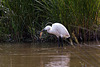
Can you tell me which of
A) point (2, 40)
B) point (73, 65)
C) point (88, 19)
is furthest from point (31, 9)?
point (73, 65)

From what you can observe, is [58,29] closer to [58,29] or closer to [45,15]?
[58,29]

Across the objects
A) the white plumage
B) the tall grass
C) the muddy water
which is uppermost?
the tall grass

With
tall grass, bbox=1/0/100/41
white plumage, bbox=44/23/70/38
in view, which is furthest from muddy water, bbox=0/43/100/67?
tall grass, bbox=1/0/100/41

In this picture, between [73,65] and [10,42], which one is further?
[10,42]

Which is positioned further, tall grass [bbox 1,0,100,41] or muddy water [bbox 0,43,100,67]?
tall grass [bbox 1,0,100,41]

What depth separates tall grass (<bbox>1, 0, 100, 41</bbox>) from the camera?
23.3 feet

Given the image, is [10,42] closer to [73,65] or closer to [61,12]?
[61,12]

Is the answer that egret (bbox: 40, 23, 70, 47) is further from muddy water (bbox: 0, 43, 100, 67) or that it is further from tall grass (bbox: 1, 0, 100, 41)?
muddy water (bbox: 0, 43, 100, 67)

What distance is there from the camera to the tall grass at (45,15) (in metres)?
7.09

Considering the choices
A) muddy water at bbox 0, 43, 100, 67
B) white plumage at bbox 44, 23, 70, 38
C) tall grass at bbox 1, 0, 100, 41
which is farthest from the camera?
white plumage at bbox 44, 23, 70, 38

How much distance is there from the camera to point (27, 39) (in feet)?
28.2

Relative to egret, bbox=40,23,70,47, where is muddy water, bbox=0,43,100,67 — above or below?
below

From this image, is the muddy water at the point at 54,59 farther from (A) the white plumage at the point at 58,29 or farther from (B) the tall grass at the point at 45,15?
(B) the tall grass at the point at 45,15

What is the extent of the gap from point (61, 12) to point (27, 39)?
6.48 feet
